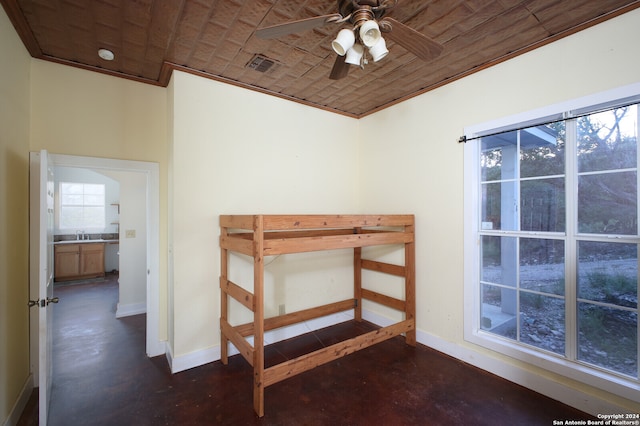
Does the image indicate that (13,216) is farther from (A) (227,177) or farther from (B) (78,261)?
(B) (78,261)

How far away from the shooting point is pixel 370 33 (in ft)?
4.68

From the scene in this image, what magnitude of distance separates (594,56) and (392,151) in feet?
5.73

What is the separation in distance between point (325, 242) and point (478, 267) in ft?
4.87

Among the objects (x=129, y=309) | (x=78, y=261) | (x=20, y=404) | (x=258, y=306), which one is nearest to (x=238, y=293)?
(x=258, y=306)

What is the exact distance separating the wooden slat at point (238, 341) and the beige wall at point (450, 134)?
1818 millimetres

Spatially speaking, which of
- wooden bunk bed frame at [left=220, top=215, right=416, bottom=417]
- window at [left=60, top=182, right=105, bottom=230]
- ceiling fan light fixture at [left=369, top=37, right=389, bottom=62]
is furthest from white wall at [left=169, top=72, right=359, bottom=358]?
window at [left=60, top=182, right=105, bottom=230]

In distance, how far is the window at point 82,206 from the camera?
607 centimetres

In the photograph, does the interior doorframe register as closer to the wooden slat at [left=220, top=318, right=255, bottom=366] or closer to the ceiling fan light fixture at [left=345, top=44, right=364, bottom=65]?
the wooden slat at [left=220, top=318, right=255, bottom=366]

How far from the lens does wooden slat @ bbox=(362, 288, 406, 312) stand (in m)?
2.95

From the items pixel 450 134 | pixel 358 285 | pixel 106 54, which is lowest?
pixel 358 285

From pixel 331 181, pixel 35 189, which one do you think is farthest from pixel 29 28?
pixel 331 181

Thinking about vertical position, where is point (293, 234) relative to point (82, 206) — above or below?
below

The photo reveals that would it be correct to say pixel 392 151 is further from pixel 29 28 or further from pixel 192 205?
pixel 29 28

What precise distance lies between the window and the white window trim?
7625 millimetres
